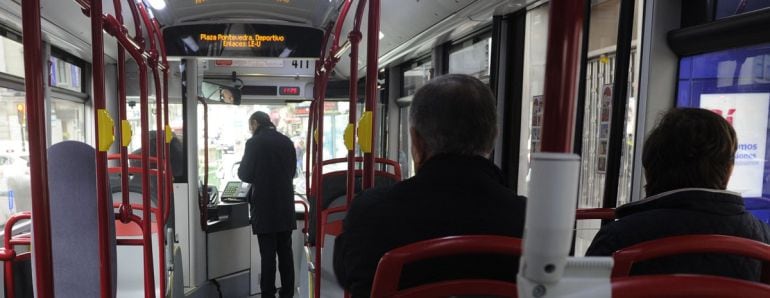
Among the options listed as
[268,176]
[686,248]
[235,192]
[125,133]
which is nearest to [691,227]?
[686,248]

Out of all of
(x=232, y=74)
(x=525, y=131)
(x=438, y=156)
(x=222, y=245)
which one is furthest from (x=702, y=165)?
(x=232, y=74)

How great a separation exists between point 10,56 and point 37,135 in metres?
2.49

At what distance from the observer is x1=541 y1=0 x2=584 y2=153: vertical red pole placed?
20.6 inches

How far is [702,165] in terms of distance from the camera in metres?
1.17

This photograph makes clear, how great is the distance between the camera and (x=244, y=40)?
11.4 feet

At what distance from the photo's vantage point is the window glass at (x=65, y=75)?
3.70 m

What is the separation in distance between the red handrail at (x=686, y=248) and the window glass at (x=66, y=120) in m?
3.74

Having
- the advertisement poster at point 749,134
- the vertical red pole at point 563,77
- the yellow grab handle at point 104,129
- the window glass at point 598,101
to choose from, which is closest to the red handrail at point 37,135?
the yellow grab handle at point 104,129

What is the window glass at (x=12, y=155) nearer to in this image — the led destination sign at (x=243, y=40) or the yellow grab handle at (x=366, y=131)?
the led destination sign at (x=243, y=40)

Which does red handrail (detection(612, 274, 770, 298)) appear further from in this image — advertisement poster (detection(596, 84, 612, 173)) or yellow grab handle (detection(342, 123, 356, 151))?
advertisement poster (detection(596, 84, 612, 173))

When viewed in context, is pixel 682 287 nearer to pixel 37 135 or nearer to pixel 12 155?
pixel 37 135

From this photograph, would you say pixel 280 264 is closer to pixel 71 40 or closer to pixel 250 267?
pixel 250 267

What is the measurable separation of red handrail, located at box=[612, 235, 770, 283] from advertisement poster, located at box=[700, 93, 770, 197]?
1.19 metres

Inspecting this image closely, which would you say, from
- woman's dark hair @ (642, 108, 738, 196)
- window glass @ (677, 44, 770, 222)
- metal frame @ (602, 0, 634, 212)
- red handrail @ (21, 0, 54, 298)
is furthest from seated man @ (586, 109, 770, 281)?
red handrail @ (21, 0, 54, 298)
